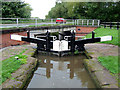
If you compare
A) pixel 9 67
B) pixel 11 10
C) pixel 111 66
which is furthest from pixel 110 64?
→ pixel 11 10

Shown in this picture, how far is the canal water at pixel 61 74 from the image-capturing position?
4298 mm

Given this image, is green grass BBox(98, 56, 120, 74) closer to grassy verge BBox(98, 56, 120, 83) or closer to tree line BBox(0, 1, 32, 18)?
grassy verge BBox(98, 56, 120, 83)

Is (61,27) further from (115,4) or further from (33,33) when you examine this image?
(115,4)

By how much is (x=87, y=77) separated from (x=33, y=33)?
8059 mm

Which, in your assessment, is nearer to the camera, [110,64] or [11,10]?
[110,64]

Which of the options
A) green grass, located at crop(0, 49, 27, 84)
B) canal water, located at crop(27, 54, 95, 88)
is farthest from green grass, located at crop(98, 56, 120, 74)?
green grass, located at crop(0, 49, 27, 84)

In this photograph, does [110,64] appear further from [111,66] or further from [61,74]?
[61,74]

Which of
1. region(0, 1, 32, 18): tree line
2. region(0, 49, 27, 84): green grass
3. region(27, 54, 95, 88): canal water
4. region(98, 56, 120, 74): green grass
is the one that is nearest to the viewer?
region(0, 49, 27, 84): green grass

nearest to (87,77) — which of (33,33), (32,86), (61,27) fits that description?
(32,86)

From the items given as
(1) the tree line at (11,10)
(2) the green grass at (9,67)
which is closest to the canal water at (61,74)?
(2) the green grass at (9,67)

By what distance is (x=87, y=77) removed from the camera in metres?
4.80

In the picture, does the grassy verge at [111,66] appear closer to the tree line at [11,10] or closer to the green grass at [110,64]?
the green grass at [110,64]

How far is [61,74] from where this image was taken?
5.09m

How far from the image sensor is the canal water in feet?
14.1
